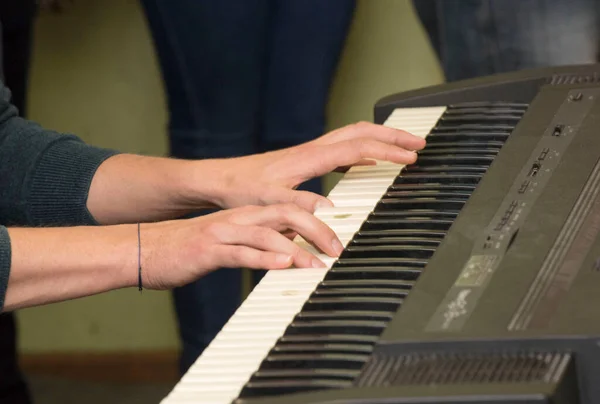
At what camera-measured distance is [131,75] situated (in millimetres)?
2492

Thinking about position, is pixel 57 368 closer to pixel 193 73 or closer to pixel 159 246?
pixel 193 73

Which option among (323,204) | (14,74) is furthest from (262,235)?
(14,74)

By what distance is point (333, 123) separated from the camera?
8.14 feet

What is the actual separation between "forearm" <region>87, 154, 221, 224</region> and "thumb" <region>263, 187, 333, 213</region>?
13cm

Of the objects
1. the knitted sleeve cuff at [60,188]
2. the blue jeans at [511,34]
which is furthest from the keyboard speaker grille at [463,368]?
the blue jeans at [511,34]

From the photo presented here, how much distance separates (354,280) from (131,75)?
1567mm

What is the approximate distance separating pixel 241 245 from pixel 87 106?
147 cm

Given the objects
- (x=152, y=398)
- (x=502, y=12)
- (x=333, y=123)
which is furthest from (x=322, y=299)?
(x=152, y=398)

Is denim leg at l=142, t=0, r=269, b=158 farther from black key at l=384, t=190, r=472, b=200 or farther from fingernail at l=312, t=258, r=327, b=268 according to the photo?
fingernail at l=312, t=258, r=327, b=268

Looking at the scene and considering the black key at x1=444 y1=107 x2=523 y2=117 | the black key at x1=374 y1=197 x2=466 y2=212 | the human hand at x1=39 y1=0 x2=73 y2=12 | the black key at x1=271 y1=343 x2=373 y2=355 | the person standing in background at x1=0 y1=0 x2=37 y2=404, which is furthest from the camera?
the human hand at x1=39 y1=0 x2=73 y2=12

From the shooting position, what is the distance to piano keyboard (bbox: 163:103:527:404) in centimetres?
87

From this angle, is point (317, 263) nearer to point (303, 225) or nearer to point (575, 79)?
point (303, 225)

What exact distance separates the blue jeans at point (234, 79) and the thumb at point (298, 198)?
0.74 meters

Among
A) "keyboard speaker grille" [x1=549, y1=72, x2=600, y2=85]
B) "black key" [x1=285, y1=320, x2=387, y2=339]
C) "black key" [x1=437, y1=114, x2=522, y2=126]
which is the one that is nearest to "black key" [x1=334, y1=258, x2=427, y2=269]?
"black key" [x1=285, y1=320, x2=387, y2=339]
